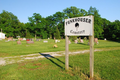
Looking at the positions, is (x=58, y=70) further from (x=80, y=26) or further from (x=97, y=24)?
(x=97, y=24)

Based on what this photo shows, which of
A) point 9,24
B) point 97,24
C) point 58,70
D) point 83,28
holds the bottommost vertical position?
point 58,70

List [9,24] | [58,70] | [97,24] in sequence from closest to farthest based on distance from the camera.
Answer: [58,70]
[97,24]
[9,24]

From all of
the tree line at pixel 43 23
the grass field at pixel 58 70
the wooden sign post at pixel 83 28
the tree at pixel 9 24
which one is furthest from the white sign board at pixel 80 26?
the tree at pixel 9 24

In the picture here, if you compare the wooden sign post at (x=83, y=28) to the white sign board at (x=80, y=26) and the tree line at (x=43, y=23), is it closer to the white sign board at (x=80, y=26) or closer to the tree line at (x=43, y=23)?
the white sign board at (x=80, y=26)

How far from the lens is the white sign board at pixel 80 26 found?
461 cm

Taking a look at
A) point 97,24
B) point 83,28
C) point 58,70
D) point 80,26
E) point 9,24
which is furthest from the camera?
point 9,24

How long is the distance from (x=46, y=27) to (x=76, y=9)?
21.9 meters

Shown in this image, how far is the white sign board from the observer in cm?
461

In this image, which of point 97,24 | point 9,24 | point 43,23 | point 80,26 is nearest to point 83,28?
point 80,26

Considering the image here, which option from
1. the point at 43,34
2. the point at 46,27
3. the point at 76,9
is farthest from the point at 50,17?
the point at 76,9

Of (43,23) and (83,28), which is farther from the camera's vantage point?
(43,23)

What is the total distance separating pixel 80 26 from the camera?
16.3 feet

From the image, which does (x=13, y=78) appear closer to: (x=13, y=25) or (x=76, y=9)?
(x=76, y=9)

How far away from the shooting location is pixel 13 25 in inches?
2594
